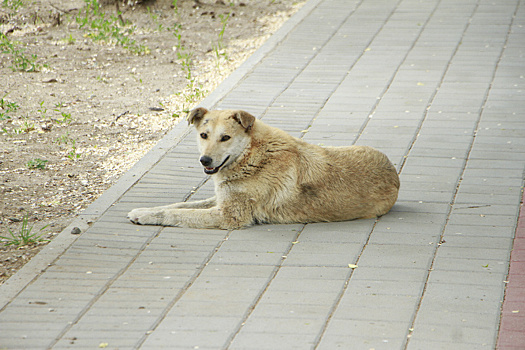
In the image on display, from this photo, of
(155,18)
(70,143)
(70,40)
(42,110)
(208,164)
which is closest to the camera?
(208,164)

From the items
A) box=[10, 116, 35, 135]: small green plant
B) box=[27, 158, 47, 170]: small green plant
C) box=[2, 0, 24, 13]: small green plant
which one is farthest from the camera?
box=[2, 0, 24, 13]: small green plant

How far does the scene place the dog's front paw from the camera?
251 inches

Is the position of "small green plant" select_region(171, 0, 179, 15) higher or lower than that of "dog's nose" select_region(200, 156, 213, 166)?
lower

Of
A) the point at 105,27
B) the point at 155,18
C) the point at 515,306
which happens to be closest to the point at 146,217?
the point at 515,306

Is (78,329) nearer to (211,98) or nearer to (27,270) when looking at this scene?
(27,270)

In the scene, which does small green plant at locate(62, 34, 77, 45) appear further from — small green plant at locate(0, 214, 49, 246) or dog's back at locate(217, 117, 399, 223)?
dog's back at locate(217, 117, 399, 223)

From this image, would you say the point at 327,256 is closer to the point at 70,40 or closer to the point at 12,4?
the point at 70,40

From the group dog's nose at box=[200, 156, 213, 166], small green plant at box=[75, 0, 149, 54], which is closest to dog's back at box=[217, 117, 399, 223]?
dog's nose at box=[200, 156, 213, 166]

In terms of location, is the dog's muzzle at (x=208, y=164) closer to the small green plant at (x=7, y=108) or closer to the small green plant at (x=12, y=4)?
the small green plant at (x=7, y=108)

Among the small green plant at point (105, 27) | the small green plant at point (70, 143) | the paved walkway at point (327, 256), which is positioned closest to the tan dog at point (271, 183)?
the paved walkway at point (327, 256)

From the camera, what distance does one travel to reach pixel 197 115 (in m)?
6.46

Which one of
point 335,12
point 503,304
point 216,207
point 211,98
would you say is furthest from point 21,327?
point 335,12

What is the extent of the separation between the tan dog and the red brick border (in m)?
1.17

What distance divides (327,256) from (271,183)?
909 mm
